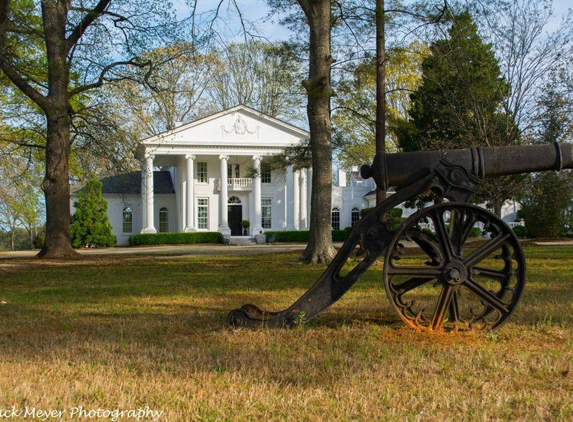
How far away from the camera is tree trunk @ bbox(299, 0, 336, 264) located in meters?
14.5

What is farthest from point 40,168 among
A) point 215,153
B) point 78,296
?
point 78,296

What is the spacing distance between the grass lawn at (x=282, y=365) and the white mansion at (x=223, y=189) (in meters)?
34.6

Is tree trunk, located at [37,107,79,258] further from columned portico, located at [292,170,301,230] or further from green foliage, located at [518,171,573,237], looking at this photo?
columned portico, located at [292,170,301,230]

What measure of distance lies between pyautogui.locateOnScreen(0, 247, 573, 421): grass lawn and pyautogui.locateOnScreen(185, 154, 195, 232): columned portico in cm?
3512

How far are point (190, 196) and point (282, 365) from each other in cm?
3968

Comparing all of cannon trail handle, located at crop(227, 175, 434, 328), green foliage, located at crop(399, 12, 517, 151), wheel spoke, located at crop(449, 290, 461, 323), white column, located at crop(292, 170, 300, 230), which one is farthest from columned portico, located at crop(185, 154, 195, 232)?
wheel spoke, located at crop(449, 290, 461, 323)

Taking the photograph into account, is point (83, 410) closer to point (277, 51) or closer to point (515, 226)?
point (277, 51)

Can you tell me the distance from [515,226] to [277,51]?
27131 millimetres

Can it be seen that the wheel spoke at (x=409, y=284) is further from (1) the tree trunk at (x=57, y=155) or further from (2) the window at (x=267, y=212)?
(2) the window at (x=267, y=212)

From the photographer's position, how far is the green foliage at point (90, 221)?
1487 inches

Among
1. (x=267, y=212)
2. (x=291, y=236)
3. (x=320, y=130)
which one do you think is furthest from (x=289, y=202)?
(x=320, y=130)

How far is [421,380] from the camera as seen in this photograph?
4016 millimetres

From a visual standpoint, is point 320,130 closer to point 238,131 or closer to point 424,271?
point 424,271

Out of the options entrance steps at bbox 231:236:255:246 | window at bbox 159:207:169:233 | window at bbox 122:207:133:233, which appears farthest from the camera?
window at bbox 159:207:169:233
